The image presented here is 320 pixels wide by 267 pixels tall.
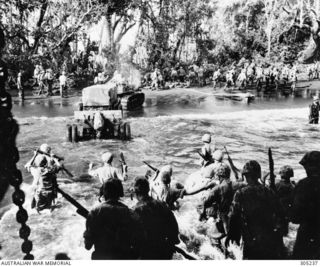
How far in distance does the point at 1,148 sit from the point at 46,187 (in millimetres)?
3443

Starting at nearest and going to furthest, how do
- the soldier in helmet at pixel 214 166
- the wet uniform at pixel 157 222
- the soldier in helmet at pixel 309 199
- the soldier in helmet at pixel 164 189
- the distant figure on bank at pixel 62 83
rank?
the wet uniform at pixel 157 222 → the soldier in helmet at pixel 309 199 → the soldier in helmet at pixel 164 189 → the soldier in helmet at pixel 214 166 → the distant figure on bank at pixel 62 83

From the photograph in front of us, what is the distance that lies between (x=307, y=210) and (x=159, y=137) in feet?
25.4

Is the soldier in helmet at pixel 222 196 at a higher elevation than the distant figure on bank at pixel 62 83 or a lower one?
lower

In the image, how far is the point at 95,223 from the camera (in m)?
3.36

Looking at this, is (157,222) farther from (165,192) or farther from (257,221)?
(165,192)

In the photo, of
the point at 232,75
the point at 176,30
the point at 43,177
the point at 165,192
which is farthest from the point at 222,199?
the point at 176,30

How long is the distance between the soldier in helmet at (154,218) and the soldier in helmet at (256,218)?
2.33ft

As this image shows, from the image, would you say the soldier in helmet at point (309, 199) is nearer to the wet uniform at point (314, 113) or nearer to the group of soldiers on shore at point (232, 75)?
the wet uniform at point (314, 113)

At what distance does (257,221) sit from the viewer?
3805 millimetres

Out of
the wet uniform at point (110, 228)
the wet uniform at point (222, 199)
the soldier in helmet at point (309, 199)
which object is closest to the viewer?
the wet uniform at point (110, 228)

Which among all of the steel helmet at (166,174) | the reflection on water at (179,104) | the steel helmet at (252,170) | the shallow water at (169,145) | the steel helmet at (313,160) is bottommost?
the shallow water at (169,145)

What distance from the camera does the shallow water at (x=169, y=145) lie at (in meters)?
5.45

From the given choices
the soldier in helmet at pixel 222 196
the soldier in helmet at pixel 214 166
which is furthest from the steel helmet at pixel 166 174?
the soldier in helmet at pixel 214 166

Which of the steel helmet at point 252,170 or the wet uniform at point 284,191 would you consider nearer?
the steel helmet at point 252,170
